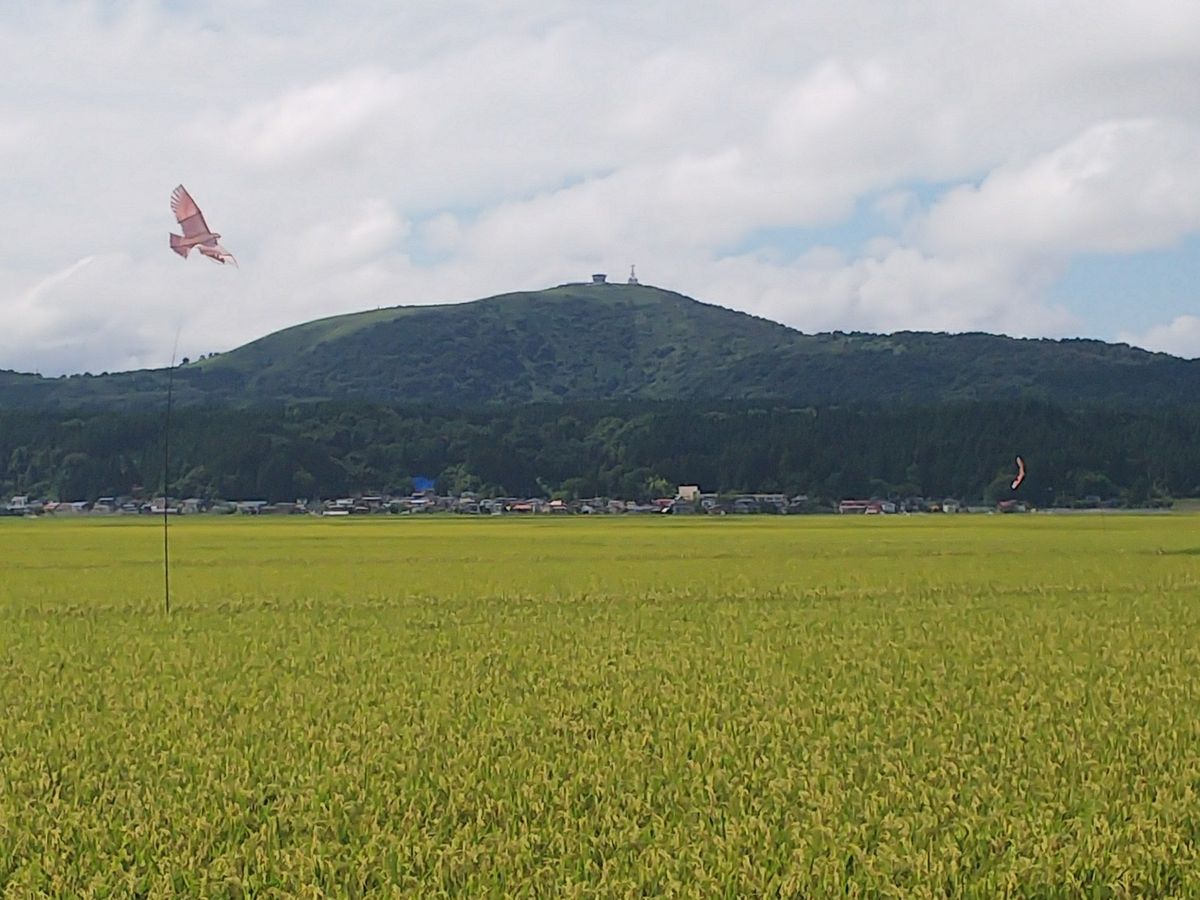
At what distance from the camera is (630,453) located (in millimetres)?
145875

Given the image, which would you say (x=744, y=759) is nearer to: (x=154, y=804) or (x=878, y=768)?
(x=878, y=768)

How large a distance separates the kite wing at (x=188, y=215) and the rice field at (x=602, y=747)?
611 cm

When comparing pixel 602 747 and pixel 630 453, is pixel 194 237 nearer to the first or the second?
pixel 602 747

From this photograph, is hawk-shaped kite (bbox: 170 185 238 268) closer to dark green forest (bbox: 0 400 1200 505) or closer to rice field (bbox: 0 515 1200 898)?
rice field (bbox: 0 515 1200 898)

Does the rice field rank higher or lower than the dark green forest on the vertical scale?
Answer: lower

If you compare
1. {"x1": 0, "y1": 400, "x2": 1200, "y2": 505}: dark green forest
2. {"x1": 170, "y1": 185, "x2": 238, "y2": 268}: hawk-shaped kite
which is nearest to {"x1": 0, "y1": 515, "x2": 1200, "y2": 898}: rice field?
{"x1": 170, "y1": 185, "x2": 238, "y2": 268}: hawk-shaped kite

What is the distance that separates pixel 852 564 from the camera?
39.2 m

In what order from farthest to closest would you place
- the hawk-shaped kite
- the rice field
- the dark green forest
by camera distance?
the dark green forest
the hawk-shaped kite
the rice field

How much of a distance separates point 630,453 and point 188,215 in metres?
122

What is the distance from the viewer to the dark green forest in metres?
125

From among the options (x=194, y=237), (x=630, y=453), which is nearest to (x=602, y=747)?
(x=194, y=237)

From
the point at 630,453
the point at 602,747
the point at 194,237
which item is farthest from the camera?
the point at 630,453

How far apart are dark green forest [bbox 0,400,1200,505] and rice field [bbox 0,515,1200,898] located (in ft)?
333

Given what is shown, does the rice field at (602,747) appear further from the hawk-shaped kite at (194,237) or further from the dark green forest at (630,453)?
the dark green forest at (630,453)
